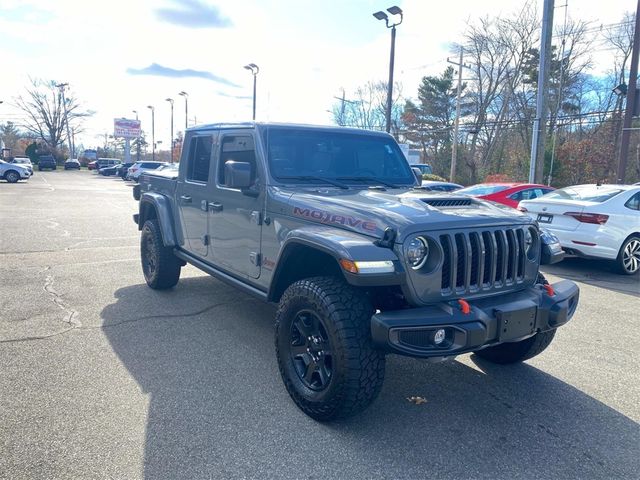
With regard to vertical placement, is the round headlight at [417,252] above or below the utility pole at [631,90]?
below

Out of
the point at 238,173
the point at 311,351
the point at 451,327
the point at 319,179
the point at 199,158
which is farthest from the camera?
the point at 199,158

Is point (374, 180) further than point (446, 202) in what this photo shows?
Yes

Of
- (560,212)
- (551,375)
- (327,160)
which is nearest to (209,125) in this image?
(327,160)

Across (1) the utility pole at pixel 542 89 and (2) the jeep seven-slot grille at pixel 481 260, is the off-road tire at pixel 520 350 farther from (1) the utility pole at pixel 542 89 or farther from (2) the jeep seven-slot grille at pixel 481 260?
(1) the utility pole at pixel 542 89

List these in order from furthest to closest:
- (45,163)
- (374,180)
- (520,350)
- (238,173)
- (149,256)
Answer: (45,163) < (149,256) < (374,180) < (520,350) < (238,173)

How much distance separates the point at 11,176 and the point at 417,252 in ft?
112

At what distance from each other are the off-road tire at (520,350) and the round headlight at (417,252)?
1.33 meters

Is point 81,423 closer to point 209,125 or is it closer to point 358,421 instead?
point 358,421

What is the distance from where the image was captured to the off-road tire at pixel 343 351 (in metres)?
3.00

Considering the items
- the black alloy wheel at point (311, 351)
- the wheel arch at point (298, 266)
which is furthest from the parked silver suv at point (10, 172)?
the black alloy wheel at point (311, 351)

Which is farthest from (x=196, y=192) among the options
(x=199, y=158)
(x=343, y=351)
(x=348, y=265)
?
(x=343, y=351)

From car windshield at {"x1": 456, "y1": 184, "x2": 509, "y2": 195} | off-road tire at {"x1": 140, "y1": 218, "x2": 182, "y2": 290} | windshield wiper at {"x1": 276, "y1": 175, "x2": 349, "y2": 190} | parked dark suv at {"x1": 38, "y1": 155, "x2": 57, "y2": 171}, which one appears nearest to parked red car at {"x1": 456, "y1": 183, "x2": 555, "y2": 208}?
car windshield at {"x1": 456, "y1": 184, "x2": 509, "y2": 195}

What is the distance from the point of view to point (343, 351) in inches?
118

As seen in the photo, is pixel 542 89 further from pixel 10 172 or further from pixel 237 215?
pixel 10 172
